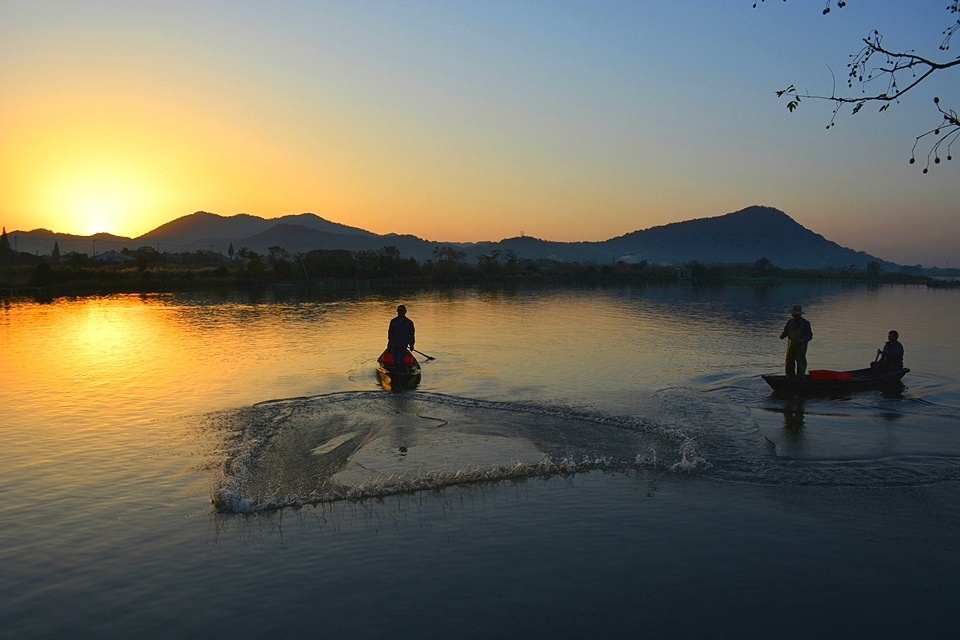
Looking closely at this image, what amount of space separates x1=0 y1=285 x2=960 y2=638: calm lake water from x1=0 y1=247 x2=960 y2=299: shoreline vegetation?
61.1m

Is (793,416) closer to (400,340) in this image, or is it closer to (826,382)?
(826,382)

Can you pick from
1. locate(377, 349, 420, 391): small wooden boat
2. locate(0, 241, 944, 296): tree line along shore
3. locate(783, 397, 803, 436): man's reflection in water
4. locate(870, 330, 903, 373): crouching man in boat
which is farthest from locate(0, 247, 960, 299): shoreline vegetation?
locate(870, 330, 903, 373): crouching man in boat

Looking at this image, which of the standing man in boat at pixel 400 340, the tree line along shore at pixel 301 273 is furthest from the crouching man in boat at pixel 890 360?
the tree line along shore at pixel 301 273

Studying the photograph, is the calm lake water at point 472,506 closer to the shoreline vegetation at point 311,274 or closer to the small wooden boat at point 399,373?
the small wooden boat at point 399,373

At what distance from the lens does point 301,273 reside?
95.2 metres

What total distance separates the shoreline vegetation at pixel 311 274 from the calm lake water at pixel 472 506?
6106cm

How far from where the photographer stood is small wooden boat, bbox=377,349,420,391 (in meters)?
20.2

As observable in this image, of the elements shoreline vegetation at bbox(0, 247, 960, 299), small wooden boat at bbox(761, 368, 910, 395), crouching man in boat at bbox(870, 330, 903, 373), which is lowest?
small wooden boat at bbox(761, 368, 910, 395)

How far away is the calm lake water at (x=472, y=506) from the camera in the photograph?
7.21m

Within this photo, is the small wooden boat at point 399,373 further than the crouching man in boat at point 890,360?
No

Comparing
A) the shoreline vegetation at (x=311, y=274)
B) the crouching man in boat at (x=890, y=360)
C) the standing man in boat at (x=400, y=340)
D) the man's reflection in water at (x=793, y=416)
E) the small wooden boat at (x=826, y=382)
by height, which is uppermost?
the shoreline vegetation at (x=311, y=274)

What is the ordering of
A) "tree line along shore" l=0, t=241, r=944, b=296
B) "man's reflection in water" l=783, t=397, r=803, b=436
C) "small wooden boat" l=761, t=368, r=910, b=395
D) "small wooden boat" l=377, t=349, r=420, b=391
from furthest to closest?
"tree line along shore" l=0, t=241, r=944, b=296, "small wooden boat" l=377, t=349, r=420, b=391, "small wooden boat" l=761, t=368, r=910, b=395, "man's reflection in water" l=783, t=397, r=803, b=436

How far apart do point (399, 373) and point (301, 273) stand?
7866cm

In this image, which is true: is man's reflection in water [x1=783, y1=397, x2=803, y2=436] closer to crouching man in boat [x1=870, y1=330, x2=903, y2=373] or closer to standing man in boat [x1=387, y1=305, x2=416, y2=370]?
crouching man in boat [x1=870, y1=330, x2=903, y2=373]
